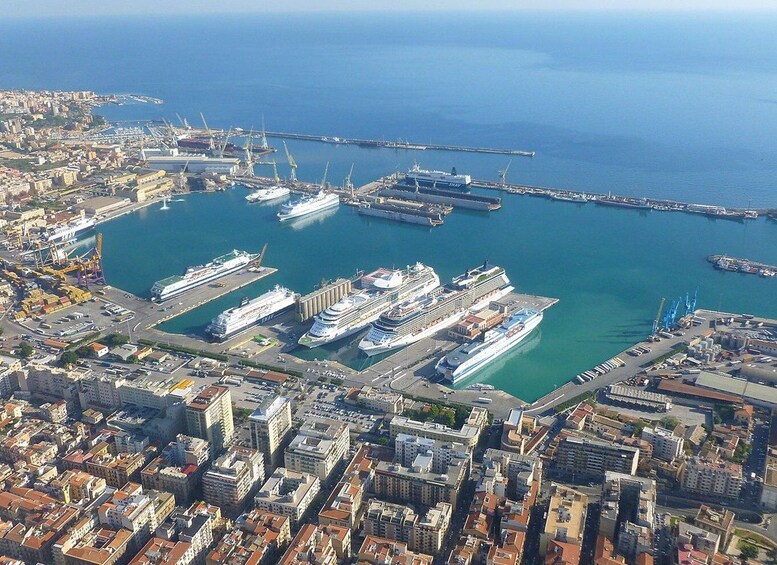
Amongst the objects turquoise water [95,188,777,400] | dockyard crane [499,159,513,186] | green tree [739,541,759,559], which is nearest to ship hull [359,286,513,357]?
turquoise water [95,188,777,400]

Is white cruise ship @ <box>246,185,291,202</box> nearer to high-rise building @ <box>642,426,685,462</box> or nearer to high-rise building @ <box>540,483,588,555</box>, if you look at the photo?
high-rise building @ <box>642,426,685,462</box>

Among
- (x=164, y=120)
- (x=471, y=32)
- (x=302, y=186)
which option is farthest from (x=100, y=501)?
(x=471, y=32)

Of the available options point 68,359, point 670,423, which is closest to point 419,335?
point 670,423

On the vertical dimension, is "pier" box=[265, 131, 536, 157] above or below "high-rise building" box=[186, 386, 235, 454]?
above

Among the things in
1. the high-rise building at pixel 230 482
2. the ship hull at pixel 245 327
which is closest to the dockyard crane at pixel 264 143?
the ship hull at pixel 245 327

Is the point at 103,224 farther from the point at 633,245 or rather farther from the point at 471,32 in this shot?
the point at 471,32

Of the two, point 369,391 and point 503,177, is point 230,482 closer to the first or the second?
point 369,391
